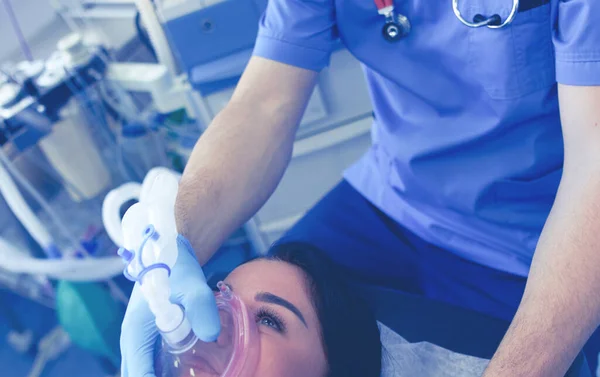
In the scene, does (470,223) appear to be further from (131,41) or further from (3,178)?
(131,41)

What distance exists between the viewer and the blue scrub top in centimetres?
89

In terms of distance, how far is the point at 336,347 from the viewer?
940mm

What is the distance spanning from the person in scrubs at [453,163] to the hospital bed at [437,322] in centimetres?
4

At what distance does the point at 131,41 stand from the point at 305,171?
762 millimetres

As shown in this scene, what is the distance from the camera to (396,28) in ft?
3.18

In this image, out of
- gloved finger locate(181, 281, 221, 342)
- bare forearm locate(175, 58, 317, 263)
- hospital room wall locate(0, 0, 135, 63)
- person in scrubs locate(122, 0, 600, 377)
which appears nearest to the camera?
gloved finger locate(181, 281, 221, 342)

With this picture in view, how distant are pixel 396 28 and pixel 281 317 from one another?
523mm

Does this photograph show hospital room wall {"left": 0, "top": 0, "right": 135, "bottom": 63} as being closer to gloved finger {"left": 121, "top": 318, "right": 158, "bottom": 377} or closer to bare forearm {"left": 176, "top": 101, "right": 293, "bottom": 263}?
bare forearm {"left": 176, "top": 101, "right": 293, "bottom": 263}

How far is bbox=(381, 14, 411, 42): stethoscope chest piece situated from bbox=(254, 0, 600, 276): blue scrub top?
1 cm

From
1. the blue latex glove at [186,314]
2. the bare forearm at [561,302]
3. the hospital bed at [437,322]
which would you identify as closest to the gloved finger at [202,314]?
the blue latex glove at [186,314]

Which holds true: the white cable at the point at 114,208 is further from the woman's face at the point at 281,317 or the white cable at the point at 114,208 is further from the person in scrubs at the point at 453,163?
the woman's face at the point at 281,317

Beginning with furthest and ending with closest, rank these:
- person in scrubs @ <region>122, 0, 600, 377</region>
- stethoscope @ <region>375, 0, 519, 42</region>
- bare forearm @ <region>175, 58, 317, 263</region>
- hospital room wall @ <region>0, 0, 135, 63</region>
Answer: hospital room wall @ <region>0, 0, 135, 63</region> → bare forearm @ <region>175, 58, 317, 263</region> → stethoscope @ <region>375, 0, 519, 42</region> → person in scrubs @ <region>122, 0, 600, 377</region>

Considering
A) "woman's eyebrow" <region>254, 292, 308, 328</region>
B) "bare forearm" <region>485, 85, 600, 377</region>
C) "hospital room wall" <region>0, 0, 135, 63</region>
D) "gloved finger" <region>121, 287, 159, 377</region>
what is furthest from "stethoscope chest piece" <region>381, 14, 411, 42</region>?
"hospital room wall" <region>0, 0, 135, 63</region>

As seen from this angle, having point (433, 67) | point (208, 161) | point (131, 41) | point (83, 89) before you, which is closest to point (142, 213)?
point (208, 161)
